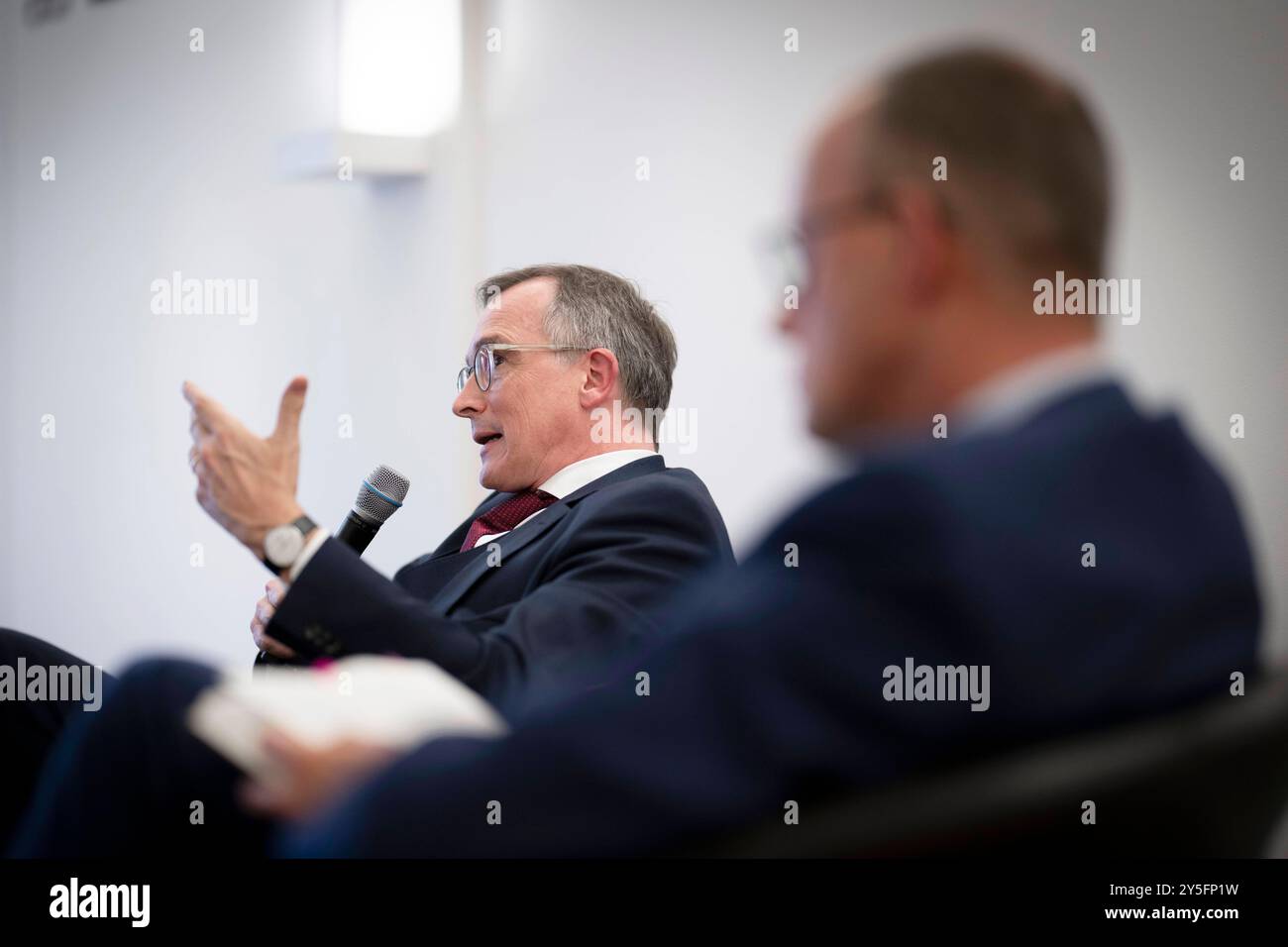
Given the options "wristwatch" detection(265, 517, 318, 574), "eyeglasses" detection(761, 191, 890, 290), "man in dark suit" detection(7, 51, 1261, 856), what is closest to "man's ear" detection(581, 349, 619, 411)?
"wristwatch" detection(265, 517, 318, 574)

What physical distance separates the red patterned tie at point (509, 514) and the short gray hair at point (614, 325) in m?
0.24

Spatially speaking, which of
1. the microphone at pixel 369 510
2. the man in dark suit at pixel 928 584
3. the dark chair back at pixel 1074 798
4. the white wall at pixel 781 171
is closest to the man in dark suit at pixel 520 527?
the microphone at pixel 369 510

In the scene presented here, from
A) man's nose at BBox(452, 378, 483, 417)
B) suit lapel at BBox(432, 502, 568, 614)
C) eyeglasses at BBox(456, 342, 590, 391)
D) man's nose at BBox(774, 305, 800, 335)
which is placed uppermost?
eyeglasses at BBox(456, 342, 590, 391)

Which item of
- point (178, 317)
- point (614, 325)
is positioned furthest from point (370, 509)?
point (178, 317)

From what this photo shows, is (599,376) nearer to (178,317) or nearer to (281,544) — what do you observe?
(281,544)

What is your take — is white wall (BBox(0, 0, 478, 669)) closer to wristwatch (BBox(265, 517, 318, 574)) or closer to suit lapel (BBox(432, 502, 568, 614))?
suit lapel (BBox(432, 502, 568, 614))

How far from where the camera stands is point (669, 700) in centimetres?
76

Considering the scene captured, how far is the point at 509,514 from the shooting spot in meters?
2.19

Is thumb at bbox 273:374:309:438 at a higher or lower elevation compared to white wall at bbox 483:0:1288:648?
lower

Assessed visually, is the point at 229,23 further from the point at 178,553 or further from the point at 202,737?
the point at 202,737

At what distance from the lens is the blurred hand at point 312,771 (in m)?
0.86

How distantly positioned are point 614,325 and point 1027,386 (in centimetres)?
147

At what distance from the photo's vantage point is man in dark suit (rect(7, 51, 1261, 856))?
2.35ft

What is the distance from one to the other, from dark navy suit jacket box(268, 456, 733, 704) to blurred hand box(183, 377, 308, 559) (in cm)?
8
